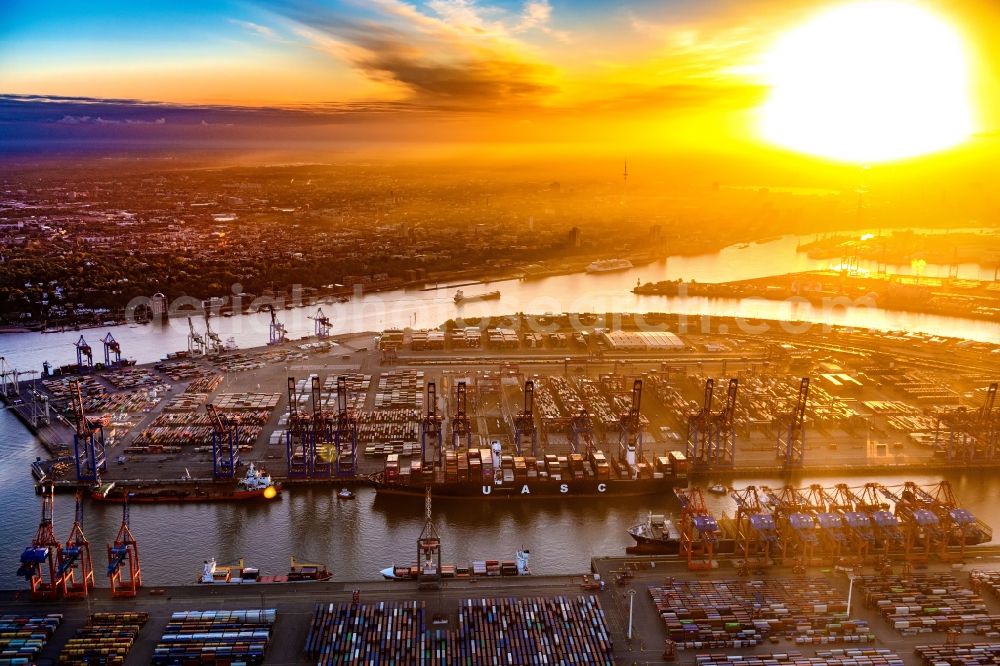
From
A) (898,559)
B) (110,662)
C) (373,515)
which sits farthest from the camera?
(373,515)

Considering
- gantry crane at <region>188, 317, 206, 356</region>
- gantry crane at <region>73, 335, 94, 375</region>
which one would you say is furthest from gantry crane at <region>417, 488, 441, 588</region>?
gantry crane at <region>188, 317, 206, 356</region>

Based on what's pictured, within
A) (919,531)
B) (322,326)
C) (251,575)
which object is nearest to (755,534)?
(919,531)

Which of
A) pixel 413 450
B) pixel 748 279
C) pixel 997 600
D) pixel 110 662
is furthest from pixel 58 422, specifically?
pixel 748 279

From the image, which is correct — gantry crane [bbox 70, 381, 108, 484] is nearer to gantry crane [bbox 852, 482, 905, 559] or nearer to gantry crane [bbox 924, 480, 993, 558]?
gantry crane [bbox 852, 482, 905, 559]

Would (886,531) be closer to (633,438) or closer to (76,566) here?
(633,438)

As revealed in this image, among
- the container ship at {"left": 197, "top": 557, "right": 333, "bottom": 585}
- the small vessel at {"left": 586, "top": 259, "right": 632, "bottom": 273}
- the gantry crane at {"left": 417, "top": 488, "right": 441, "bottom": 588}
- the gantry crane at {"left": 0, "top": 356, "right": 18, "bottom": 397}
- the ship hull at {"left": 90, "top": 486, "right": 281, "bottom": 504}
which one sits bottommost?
the container ship at {"left": 197, "top": 557, "right": 333, "bottom": 585}

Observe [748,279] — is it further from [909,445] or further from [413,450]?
[413,450]
